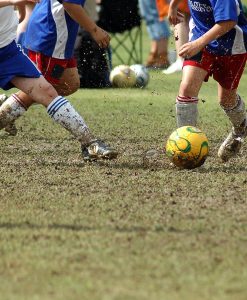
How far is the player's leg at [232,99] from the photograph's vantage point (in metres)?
7.20

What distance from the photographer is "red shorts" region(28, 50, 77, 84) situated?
773 cm

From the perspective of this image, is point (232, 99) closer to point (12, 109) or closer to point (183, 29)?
point (12, 109)

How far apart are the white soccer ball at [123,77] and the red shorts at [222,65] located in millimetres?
5518

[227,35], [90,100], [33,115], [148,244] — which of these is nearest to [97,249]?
[148,244]

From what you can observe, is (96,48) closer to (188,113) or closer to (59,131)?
(59,131)

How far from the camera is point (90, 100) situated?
38.1 feet

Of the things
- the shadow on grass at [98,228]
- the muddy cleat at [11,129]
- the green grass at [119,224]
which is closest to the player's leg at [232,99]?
the green grass at [119,224]

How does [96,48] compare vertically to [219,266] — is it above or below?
below

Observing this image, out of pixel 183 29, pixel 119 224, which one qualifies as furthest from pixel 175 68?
pixel 119 224

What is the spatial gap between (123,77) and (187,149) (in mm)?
6179

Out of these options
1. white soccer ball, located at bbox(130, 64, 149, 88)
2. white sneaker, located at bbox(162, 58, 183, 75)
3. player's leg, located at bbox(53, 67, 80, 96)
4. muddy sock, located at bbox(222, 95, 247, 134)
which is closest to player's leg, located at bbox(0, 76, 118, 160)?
player's leg, located at bbox(53, 67, 80, 96)

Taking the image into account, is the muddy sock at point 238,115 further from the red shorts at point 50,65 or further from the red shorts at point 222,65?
the red shorts at point 50,65

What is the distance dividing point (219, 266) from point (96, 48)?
8.79 meters

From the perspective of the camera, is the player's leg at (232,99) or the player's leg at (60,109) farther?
the player's leg at (232,99)
